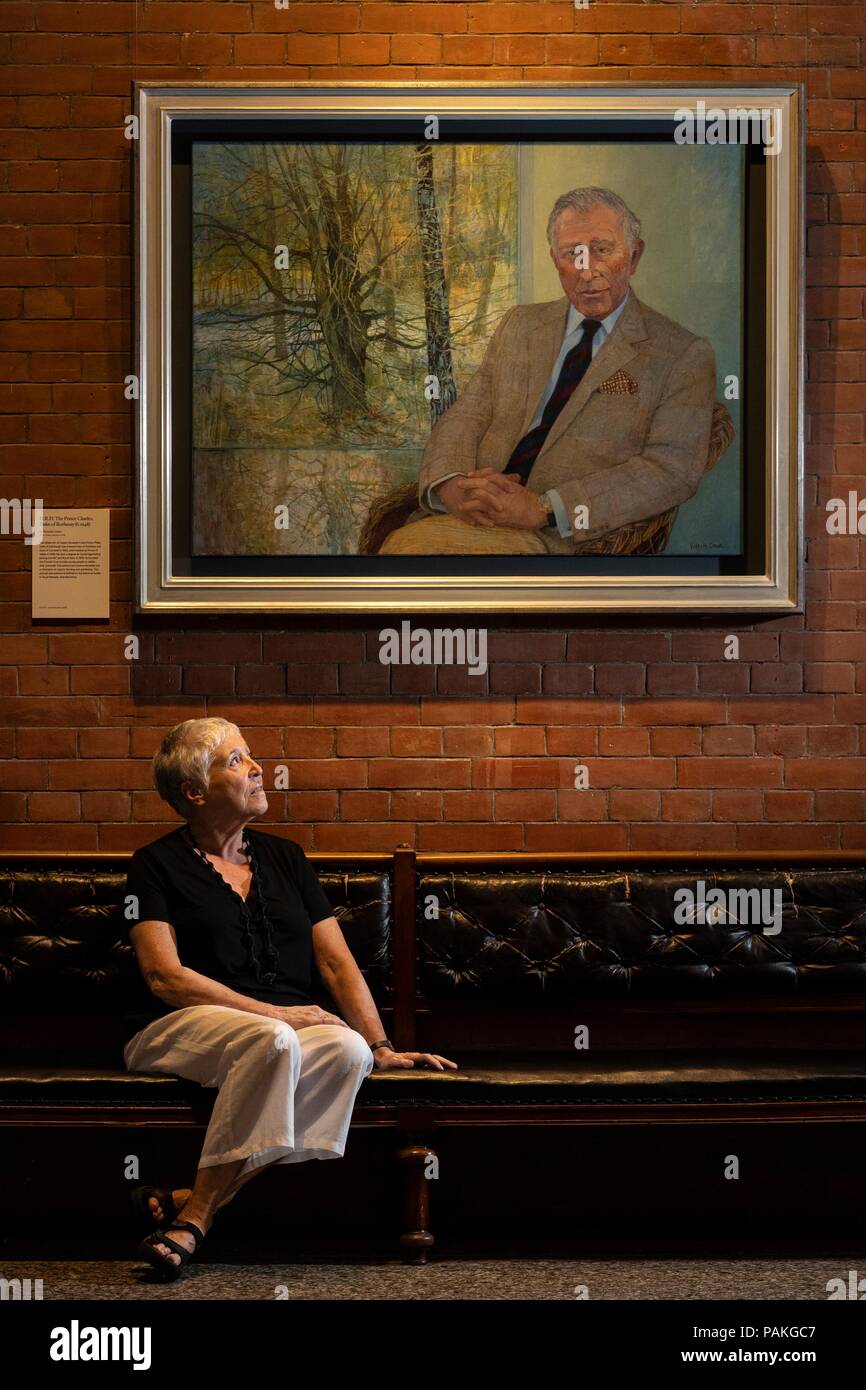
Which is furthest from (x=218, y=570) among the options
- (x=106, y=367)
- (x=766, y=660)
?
(x=766, y=660)

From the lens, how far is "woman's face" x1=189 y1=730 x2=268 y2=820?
3512mm

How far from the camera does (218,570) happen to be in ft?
13.2

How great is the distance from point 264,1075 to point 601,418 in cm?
210

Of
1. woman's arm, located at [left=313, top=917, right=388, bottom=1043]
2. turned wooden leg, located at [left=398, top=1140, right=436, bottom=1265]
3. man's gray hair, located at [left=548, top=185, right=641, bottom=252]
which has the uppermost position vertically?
man's gray hair, located at [left=548, top=185, right=641, bottom=252]

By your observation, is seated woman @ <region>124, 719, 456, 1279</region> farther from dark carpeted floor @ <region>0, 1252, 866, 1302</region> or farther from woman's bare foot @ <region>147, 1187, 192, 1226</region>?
dark carpeted floor @ <region>0, 1252, 866, 1302</region>

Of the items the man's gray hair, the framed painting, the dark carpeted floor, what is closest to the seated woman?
the dark carpeted floor

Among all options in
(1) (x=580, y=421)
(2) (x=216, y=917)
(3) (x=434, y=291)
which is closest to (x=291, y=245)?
(3) (x=434, y=291)

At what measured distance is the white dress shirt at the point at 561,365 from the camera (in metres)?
4.03

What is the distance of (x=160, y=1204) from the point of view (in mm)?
3215

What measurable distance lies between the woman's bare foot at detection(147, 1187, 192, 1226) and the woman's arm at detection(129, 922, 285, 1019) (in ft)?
1.41

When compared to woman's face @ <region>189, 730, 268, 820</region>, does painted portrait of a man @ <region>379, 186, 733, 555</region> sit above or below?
above

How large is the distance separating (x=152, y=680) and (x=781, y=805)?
189 centimetres

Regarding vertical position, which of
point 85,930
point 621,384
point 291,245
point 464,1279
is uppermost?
point 291,245

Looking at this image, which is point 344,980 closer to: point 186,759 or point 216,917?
point 216,917
